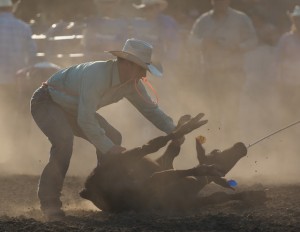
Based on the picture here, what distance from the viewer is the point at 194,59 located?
14906mm

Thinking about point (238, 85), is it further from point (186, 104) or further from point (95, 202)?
point (95, 202)

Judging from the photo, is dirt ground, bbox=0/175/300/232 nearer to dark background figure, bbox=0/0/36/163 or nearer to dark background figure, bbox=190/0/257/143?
dark background figure, bbox=190/0/257/143

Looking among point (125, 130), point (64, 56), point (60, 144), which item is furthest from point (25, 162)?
point (60, 144)

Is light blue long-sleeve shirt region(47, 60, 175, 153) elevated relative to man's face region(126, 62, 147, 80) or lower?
lower

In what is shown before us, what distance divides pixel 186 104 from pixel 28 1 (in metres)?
4.70

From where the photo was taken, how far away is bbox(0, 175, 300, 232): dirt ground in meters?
7.69

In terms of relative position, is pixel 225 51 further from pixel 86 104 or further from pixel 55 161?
pixel 86 104

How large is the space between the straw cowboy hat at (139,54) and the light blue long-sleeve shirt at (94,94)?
163mm

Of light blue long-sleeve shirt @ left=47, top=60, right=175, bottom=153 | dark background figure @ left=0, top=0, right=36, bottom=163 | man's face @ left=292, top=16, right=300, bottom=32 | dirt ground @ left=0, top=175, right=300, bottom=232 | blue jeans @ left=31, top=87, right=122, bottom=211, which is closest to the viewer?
dirt ground @ left=0, top=175, right=300, bottom=232

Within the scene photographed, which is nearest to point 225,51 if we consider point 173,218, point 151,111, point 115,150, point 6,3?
point 6,3

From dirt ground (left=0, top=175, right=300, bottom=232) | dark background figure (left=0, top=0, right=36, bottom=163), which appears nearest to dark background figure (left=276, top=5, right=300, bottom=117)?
dark background figure (left=0, top=0, right=36, bottom=163)

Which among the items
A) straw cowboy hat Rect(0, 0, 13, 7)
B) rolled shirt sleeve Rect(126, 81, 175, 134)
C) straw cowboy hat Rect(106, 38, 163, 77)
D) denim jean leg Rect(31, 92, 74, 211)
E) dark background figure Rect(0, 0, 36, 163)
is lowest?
denim jean leg Rect(31, 92, 74, 211)

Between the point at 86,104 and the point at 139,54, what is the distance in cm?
61

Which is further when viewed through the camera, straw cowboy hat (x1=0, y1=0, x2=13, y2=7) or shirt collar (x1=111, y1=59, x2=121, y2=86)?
straw cowboy hat (x1=0, y1=0, x2=13, y2=7)
